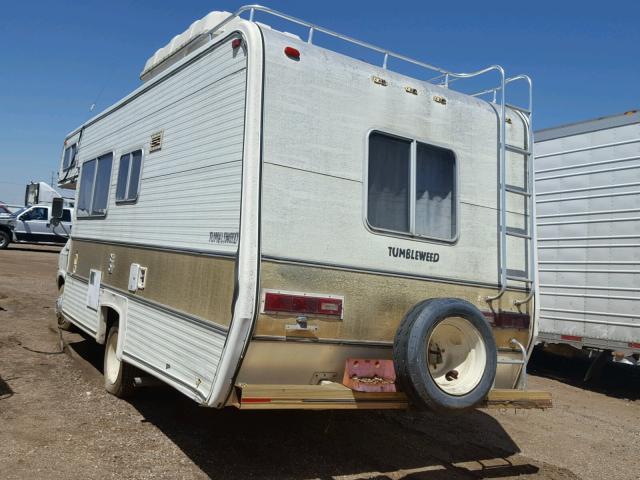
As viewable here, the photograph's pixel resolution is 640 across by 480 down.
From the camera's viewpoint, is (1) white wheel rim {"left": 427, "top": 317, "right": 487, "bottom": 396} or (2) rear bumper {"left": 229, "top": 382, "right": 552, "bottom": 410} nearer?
(2) rear bumper {"left": 229, "top": 382, "right": 552, "bottom": 410}

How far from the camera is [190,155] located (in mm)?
4754

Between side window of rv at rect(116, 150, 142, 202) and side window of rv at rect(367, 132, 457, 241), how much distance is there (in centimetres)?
232

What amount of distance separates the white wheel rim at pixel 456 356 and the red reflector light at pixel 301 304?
29.6 inches

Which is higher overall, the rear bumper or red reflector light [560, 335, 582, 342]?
red reflector light [560, 335, 582, 342]

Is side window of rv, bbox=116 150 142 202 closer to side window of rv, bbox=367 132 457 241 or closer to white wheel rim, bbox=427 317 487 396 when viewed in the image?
side window of rv, bbox=367 132 457 241

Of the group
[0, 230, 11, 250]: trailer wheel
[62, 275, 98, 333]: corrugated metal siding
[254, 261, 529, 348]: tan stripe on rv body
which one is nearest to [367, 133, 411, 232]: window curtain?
[254, 261, 529, 348]: tan stripe on rv body

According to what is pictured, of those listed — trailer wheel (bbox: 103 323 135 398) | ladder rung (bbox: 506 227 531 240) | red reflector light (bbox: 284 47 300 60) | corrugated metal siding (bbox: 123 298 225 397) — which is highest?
red reflector light (bbox: 284 47 300 60)

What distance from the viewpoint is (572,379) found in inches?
371

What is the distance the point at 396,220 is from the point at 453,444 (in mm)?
2283

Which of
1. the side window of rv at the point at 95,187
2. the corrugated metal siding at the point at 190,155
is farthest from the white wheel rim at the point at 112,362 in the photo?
the side window of rv at the point at 95,187

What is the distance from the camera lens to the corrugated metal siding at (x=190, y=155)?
4211 mm

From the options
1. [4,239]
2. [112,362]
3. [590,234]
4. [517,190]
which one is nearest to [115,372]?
[112,362]

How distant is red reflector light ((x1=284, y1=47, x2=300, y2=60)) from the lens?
4.23 metres

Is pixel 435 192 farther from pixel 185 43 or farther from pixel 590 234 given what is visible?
pixel 590 234
